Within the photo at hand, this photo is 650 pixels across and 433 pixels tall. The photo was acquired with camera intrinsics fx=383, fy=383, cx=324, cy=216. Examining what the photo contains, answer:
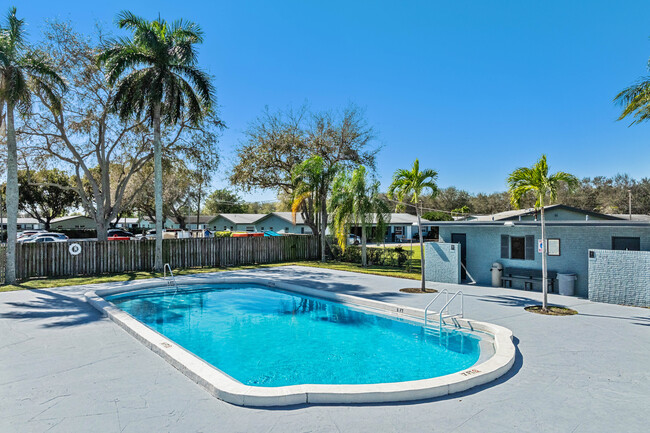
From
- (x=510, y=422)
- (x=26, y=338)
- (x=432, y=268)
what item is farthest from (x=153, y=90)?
(x=510, y=422)

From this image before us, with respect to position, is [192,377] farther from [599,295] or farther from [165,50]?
[165,50]

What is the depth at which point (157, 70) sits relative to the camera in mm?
18672

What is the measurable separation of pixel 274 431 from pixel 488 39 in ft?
67.0

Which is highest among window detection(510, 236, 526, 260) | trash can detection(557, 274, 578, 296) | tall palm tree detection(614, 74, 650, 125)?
tall palm tree detection(614, 74, 650, 125)

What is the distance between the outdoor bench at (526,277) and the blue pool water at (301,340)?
6.31 metres

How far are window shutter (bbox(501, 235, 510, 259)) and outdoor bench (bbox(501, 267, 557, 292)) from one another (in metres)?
0.50

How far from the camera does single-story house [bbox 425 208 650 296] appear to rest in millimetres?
12109


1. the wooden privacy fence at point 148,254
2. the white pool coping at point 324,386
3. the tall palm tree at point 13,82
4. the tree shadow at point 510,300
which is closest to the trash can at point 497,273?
the tree shadow at point 510,300

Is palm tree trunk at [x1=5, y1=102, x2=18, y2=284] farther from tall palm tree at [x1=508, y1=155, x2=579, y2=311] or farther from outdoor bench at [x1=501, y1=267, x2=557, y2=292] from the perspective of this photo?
outdoor bench at [x1=501, y1=267, x2=557, y2=292]

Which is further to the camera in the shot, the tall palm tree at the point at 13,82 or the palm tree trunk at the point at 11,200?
the palm tree trunk at the point at 11,200

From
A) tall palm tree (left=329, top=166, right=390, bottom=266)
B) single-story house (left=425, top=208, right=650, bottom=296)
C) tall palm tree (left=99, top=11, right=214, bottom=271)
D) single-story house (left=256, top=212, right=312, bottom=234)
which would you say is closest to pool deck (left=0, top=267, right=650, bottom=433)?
single-story house (left=425, top=208, right=650, bottom=296)

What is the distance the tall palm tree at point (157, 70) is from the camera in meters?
18.0

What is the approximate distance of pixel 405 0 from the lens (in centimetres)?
1672

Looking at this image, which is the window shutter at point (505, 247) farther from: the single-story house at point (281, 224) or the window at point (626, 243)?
the single-story house at point (281, 224)
